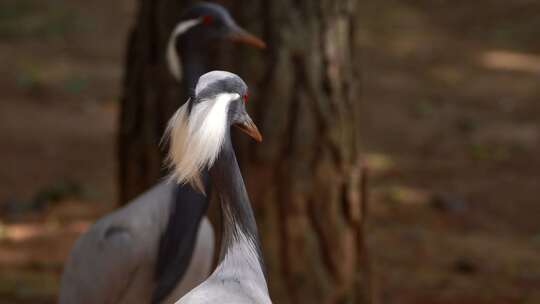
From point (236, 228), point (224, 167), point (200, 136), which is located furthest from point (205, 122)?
point (236, 228)

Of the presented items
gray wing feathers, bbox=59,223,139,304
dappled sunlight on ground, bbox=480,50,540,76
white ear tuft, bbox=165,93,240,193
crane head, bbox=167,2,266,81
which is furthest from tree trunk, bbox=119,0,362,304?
dappled sunlight on ground, bbox=480,50,540,76

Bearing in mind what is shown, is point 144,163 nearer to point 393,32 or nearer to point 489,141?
point 489,141

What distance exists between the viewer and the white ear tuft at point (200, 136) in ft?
8.17

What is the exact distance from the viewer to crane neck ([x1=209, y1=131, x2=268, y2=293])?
2727 mm

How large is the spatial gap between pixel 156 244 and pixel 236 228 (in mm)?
1504

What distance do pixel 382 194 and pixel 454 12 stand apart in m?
6.83

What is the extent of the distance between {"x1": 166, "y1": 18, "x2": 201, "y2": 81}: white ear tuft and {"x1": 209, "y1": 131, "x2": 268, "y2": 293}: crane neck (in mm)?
1646

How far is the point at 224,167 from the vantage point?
270 centimetres

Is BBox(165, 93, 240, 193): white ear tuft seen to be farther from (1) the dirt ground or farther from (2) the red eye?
(1) the dirt ground

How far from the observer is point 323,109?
4953 mm

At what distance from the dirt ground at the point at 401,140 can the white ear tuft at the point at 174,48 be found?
214 cm

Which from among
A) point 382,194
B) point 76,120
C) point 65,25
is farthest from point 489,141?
point 65,25

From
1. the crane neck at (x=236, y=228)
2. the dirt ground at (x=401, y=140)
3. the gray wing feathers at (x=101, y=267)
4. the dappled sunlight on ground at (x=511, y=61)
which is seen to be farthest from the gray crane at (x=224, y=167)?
the dappled sunlight on ground at (x=511, y=61)

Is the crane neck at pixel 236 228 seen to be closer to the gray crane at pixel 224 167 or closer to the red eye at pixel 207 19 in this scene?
the gray crane at pixel 224 167
